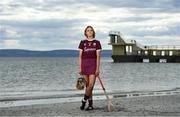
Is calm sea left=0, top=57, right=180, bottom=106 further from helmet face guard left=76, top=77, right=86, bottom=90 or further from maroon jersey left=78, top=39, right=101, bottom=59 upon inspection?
maroon jersey left=78, top=39, right=101, bottom=59

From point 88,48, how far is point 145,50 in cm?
12068

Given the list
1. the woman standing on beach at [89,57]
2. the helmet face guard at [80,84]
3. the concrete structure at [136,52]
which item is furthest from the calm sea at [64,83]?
the concrete structure at [136,52]

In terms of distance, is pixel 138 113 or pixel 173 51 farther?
pixel 173 51

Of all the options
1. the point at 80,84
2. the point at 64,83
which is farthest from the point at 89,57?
the point at 64,83

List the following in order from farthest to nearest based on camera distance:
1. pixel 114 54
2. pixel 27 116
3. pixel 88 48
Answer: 1. pixel 114 54
2. pixel 88 48
3. pixel 27 116

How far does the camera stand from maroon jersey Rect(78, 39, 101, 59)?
42.5 ft

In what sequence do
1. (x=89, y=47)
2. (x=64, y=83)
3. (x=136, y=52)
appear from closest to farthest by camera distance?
(x=89, y=47)
(x=64, y=83)
(x=136, y=52)

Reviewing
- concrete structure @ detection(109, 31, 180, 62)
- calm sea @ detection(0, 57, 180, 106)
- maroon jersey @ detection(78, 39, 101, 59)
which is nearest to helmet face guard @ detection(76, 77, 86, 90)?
maroon jersey @ detection(78, 39, 101, 59)

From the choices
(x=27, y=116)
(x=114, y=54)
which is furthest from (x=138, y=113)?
(x=114, y=54)

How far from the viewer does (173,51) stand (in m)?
130

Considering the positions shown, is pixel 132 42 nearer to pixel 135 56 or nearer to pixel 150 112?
pixel 135 56

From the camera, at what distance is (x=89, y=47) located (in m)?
13.0

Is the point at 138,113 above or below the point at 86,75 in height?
below

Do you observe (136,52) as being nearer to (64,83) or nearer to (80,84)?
(64,83)
